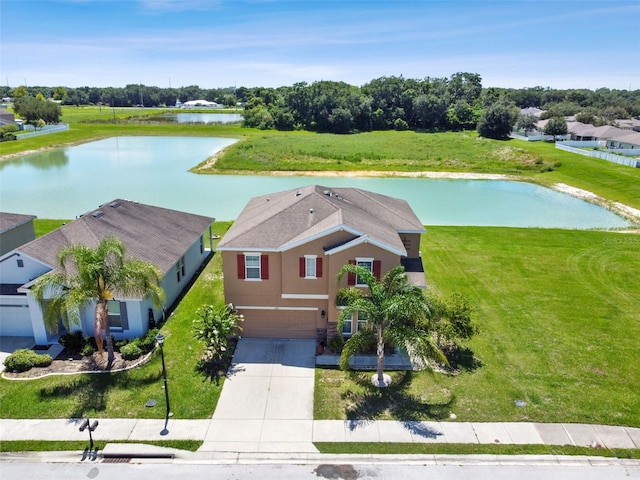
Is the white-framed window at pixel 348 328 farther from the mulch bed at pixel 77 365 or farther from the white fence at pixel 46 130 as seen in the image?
the white fence at pixel 46 130

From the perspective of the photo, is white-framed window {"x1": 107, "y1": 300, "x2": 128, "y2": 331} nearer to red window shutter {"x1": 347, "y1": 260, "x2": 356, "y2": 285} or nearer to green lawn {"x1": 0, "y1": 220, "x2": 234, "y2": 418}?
green lawn {"x1": 0, "y1": 220, "x2": 234, "y2": 418}

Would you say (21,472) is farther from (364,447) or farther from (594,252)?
(594,252)

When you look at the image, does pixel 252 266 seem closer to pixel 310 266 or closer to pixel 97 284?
pixel 310 266

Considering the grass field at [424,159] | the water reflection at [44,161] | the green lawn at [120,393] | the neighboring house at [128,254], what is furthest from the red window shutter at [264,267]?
the water reflection at [44,161]

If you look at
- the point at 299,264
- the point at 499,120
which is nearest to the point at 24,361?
the point at 299,264

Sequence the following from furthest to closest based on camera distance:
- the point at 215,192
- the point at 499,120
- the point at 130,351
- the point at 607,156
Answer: the point at 499,120 < the point at 607,156 < the point at 215,192 < the point at 130,351
